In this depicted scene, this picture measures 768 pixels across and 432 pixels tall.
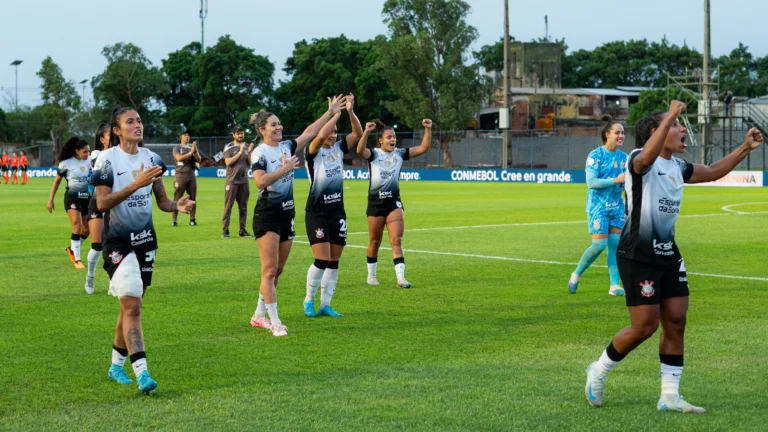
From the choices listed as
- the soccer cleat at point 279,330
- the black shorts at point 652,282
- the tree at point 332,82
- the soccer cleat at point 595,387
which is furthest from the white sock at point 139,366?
the tree at point 332,82

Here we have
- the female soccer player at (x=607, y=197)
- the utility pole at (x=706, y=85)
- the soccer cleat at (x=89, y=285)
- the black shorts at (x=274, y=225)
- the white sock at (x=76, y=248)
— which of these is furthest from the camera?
the utility pole at (x=706, y=85)

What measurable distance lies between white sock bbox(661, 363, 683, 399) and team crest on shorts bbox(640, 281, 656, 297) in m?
0.51

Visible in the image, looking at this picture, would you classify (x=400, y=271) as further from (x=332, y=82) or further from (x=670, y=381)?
(x=332, y=82)

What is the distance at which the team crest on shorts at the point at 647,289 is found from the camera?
6.56 metres

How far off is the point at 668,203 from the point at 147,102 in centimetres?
10070

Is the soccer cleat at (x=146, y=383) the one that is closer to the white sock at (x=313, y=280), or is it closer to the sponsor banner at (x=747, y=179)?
the white sock at (x=313, y=280)

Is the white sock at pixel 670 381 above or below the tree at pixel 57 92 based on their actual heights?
below

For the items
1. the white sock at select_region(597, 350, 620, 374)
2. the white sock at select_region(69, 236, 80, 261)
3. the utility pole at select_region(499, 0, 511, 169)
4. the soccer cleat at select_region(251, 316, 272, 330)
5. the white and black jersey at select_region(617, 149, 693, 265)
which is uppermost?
the utility pole at select_region(499, 0, 511, 169)

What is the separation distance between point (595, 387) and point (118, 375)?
354 centimetres

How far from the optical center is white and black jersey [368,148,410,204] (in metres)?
13.1

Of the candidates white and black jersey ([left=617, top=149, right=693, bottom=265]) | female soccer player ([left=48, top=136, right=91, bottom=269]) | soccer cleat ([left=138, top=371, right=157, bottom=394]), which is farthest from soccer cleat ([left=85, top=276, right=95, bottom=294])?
white and black jersey ([left=617, top=149, right=693, bottom=265])

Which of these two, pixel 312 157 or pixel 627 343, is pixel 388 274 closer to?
pixel 312 157

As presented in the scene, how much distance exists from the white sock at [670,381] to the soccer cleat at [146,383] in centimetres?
351

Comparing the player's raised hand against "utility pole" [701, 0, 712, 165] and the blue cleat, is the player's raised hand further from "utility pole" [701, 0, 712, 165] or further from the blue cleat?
"utility pole" [701, 0, 712, 165]
